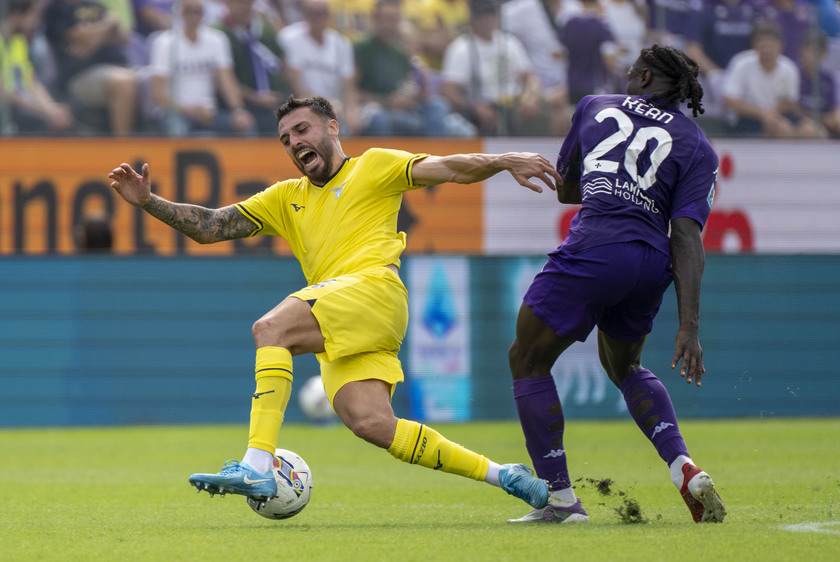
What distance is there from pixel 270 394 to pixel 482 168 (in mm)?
1364

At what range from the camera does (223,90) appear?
14.4 meters

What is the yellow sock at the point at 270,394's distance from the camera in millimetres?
4918

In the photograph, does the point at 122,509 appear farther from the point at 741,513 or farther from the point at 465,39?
→ the point at 465,39

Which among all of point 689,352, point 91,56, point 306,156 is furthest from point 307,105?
point 91,56

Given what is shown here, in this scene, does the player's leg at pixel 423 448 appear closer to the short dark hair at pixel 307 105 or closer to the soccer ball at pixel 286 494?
the soccer ball at pixel 286 494

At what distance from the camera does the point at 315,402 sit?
40.1ft

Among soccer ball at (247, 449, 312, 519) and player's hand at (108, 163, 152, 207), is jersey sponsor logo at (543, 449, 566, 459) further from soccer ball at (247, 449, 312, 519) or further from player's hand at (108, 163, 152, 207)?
player's hand at (108, 163, 152, 207)

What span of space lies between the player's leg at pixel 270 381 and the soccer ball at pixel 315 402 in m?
7.01

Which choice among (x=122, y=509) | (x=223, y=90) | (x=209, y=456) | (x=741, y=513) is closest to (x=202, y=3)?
(x=223, y=90)

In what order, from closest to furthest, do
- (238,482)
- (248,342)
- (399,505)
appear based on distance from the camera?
1. (238,482)
2. (399,505)
3. (248,342)

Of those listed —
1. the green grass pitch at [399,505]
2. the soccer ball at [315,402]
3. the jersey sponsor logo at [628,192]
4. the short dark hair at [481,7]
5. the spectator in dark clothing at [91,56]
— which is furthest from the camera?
the short dark hair at [481,7]

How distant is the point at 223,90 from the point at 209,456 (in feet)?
21.1

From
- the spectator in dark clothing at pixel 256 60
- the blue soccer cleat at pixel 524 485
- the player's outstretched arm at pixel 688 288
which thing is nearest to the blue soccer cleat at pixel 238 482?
the blue soccer cleat at pixel 524 485

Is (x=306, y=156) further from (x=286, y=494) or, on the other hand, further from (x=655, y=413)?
A: (x=655, y=413)
